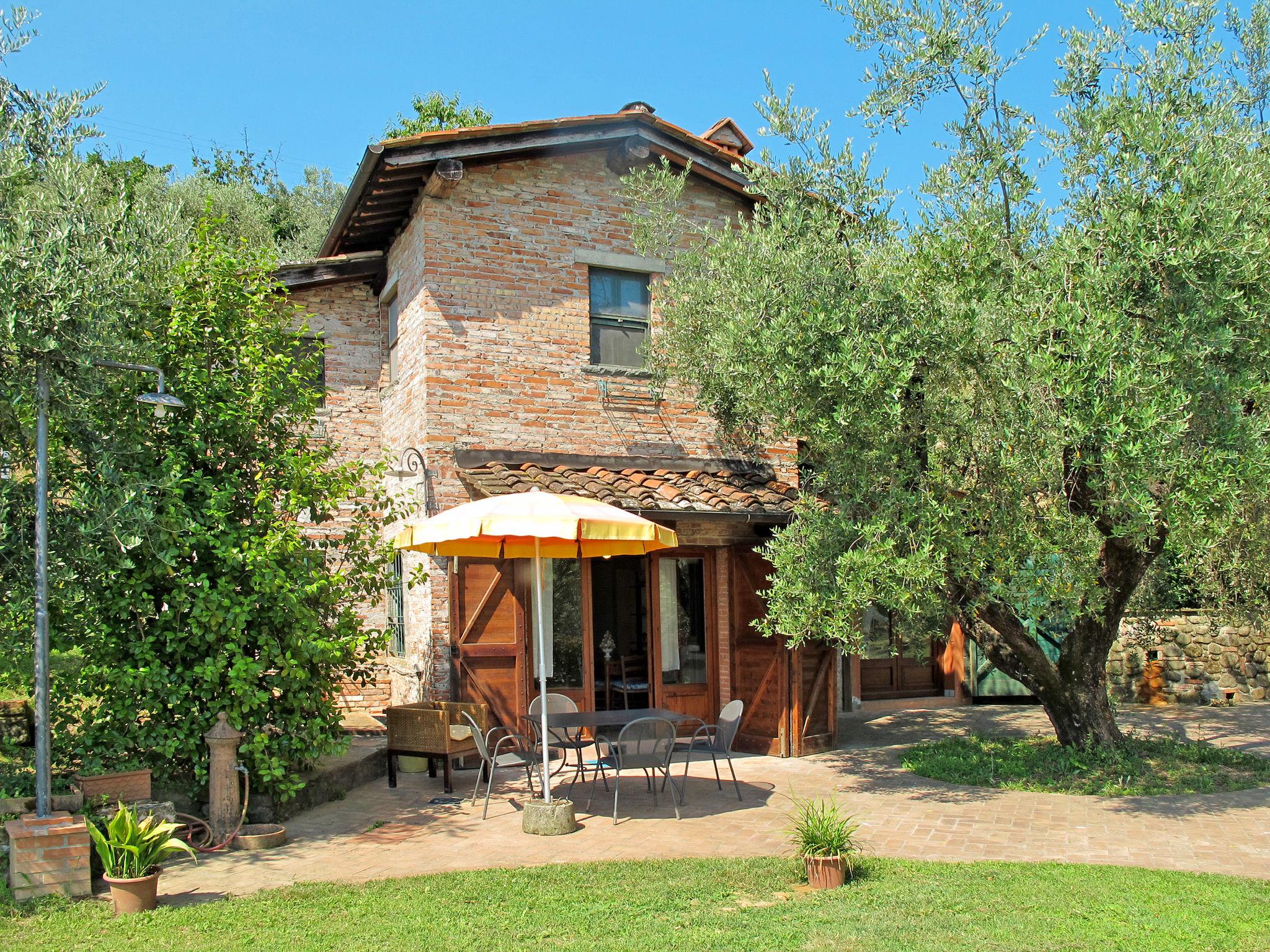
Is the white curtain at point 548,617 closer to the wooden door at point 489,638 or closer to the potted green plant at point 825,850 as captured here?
the wooden door at point 489,638

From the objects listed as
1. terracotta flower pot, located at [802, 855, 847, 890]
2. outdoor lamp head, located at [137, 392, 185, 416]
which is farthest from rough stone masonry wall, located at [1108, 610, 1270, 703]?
outdoor lamp head, located at [137, 392, 185, 416]

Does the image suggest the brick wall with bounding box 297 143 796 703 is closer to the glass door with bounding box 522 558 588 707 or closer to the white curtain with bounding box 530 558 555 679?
the white curtain with bounding box 530 558 555 679

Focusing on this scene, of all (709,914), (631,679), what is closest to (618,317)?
(631,679)

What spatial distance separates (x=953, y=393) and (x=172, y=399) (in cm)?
606

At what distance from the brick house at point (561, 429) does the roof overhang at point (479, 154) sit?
3 cm

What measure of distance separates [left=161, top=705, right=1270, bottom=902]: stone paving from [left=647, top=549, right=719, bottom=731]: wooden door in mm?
1611

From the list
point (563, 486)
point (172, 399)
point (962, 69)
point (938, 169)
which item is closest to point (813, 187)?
point (938, 169)

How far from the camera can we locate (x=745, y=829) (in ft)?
24.2

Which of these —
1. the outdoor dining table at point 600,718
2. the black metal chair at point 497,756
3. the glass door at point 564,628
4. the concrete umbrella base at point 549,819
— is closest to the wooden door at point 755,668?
the glass door at point 564,628

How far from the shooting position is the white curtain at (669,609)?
37.2ft

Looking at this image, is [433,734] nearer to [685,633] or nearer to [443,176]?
[685,633]

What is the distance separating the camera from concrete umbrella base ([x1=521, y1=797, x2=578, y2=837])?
7.33 metres

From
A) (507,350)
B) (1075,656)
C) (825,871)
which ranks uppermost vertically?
(507,350)

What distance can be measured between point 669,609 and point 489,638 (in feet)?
7.88
